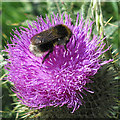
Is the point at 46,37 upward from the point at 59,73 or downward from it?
upward

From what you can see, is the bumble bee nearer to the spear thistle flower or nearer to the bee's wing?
the bee's wing

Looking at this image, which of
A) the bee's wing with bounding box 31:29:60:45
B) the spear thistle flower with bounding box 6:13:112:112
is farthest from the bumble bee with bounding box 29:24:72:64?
the spear thistle flower with bounding box 6:13:112:112

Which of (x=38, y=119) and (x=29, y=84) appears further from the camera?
(x=38, y=119)

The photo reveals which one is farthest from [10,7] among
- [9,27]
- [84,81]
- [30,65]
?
[84,81]

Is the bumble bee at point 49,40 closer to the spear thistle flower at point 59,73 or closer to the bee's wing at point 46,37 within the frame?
the bee's wing at point 46,37

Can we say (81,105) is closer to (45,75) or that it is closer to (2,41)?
(45,75)

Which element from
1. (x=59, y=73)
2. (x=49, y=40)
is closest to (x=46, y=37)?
(x=49, y=40)

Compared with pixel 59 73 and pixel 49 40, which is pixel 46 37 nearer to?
pixel 49 40
